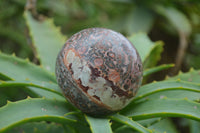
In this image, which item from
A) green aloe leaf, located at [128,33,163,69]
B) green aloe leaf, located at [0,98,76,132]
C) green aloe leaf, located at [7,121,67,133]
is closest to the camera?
green aloe leaf, located at [0,98,76,132]

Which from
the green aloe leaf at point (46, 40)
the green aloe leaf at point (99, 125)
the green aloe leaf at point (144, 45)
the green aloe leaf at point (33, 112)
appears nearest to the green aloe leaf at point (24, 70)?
the green aloe leaf at point (46, 40)

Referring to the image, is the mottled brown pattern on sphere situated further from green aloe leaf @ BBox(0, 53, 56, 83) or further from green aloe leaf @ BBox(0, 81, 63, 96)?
green aloe leaf @ BBox(0, 53, 56, 83)

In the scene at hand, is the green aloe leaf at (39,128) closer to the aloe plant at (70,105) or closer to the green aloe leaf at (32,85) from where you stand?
the aloe plant at (70,105)

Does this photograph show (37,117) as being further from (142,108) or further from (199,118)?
(199,118)

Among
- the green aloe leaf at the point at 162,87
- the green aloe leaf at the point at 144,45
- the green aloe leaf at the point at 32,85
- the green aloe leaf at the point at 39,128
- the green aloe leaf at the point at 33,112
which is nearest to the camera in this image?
the green aloe leaf at the point at 33,112

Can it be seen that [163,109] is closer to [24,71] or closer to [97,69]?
[97,69]

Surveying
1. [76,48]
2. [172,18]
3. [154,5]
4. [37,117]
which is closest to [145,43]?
[76,48]

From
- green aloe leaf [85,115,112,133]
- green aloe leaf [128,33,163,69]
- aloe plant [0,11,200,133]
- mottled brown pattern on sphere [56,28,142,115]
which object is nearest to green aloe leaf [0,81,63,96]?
aloe plant [0,11,200,133]
